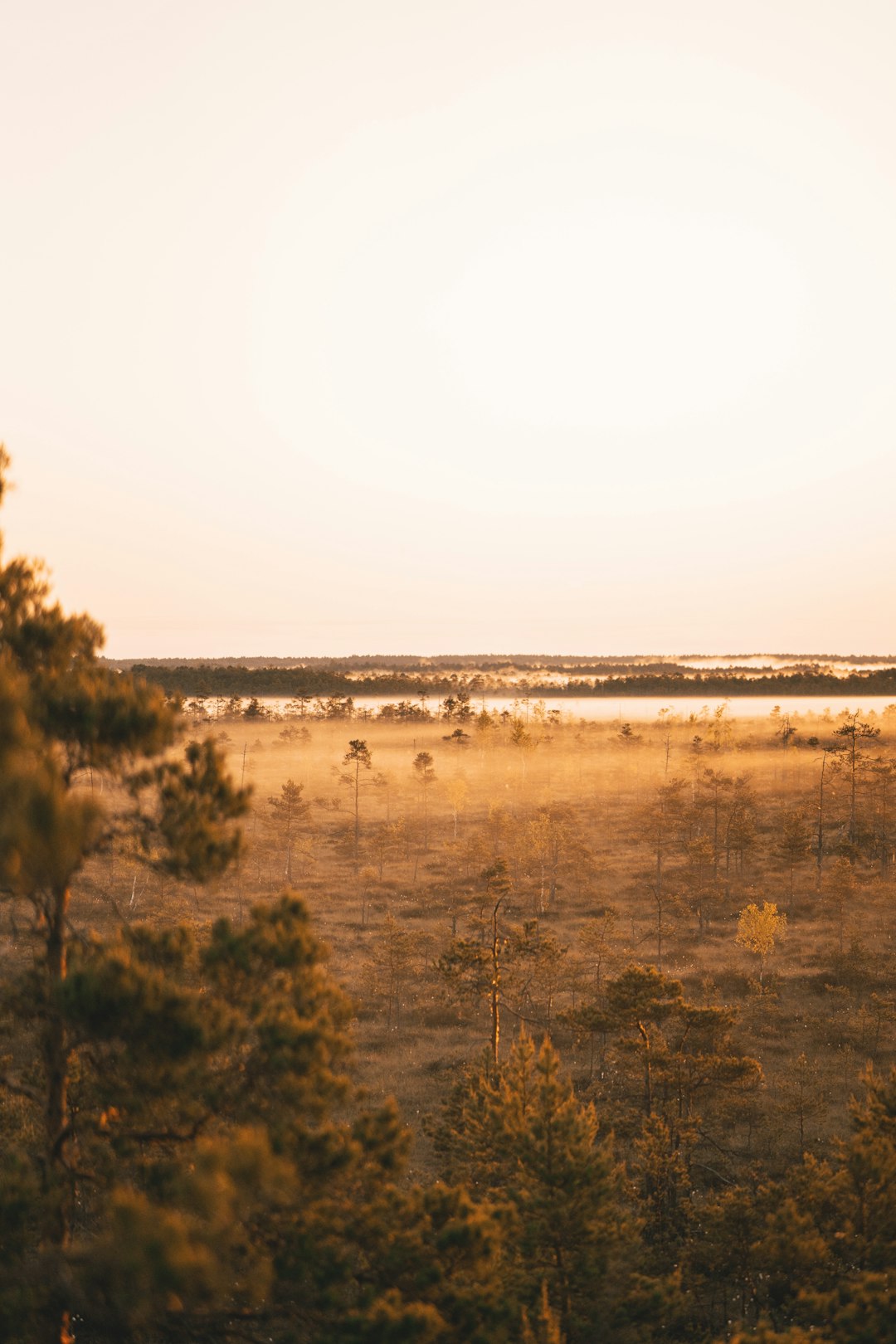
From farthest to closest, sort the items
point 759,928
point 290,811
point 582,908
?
point 290,811 < point 582,908 < point 759,928

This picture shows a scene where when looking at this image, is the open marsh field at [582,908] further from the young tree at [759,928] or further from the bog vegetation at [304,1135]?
the young tree at [759,928]

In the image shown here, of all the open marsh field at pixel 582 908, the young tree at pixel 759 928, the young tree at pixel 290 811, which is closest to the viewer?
the open marsh field at pixel 582 908

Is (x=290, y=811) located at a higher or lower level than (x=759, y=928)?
higher

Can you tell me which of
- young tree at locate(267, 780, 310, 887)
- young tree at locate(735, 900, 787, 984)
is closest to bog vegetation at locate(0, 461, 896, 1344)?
young tree at locate(735, 900, 787, 984)

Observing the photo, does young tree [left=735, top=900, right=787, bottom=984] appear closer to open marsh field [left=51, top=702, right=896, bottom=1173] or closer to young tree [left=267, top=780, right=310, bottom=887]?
open marsh field [left=51, top=702, right=896, bottom=1173]

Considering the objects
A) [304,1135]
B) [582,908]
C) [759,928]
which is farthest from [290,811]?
[304,1135]

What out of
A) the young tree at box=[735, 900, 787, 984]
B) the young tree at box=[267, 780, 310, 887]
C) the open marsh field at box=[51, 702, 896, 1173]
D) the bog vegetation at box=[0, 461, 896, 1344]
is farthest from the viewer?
the young tree at box=[267, 780, 310, 887]

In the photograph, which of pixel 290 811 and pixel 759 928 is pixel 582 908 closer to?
pixel 759 928

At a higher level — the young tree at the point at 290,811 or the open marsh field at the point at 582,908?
the young tree at the point at 290,811

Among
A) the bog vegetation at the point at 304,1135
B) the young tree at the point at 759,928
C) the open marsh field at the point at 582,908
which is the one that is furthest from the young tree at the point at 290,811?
the young tree at the point at 759,928

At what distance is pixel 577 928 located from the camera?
57.9 meters

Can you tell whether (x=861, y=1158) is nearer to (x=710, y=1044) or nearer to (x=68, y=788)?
(x=710, y=1044)

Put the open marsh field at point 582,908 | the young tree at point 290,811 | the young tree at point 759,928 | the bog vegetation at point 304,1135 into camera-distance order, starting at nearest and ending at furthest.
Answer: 1. the bog vegetation at point 304,1135
2. the open marsh field at point 582,908
3. the young tree at point 759,928
4. the young tree at point 290,811

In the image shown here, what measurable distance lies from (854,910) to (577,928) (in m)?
20.4
